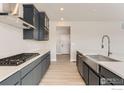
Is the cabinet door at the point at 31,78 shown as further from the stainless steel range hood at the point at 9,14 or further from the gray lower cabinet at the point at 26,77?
the stainless steel range hood at the point at 9,14

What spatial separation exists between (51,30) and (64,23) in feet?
2.67

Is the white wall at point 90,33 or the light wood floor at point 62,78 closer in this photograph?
the light wood floor at point 62,78

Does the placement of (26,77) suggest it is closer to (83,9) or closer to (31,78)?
(31,78)

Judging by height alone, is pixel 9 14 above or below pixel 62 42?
above

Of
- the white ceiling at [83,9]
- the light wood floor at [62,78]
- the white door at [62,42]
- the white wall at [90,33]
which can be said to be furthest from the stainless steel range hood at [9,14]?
the white door at [62,42]

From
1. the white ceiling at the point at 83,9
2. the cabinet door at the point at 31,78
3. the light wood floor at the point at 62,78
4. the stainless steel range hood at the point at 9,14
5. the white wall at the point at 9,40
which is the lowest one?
the light wood floor at the point at 62,78

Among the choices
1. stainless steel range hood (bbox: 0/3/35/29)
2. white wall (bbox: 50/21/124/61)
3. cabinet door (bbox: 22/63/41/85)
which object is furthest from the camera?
white wall (bbox: 50/21/124/61)

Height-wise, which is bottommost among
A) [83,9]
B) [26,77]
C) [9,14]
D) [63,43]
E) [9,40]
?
[26,77]

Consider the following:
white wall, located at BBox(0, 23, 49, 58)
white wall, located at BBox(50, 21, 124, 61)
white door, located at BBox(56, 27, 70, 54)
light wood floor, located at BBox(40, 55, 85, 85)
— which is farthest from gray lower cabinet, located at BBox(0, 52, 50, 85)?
white door, located at BBox(56, 27, 70, 54)

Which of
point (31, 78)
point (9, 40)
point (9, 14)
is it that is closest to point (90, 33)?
point (9, 40)

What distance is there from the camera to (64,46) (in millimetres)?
15977

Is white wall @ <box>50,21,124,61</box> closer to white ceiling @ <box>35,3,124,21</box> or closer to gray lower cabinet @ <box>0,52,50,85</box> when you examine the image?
white ceiling @ <box>35,3,124,21</box>

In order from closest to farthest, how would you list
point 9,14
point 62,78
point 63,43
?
point 9,14, point 62,78, point 63,43
